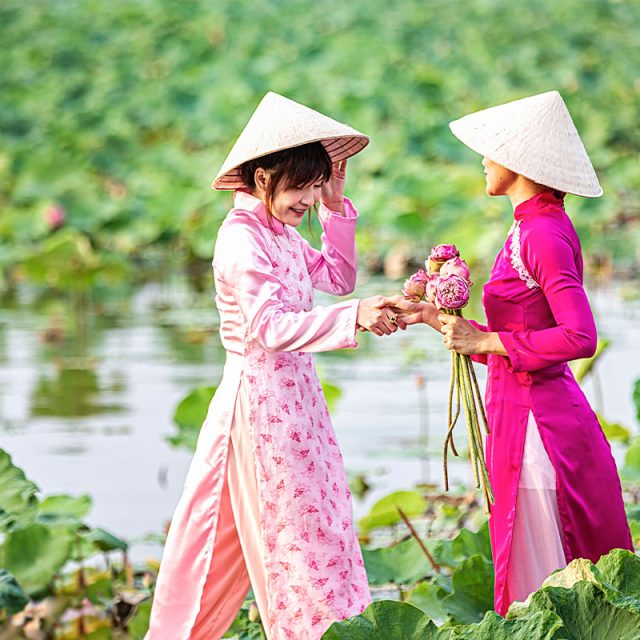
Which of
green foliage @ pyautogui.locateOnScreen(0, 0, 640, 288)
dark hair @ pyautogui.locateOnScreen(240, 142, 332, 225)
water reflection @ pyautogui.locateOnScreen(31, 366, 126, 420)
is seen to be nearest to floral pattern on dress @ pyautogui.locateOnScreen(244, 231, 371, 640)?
dark hair @ pyautogui.locateOnScreen(240, 142, 332, 225)

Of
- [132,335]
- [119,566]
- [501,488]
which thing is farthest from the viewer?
[132,335]

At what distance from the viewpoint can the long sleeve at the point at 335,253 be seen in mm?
2854

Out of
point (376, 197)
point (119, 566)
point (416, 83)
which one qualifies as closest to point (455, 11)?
point (416, 83)

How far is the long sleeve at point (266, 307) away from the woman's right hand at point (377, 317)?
13 millimetres

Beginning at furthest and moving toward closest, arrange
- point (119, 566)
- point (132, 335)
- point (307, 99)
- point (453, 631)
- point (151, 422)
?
point (307, 99) → point (132, 335) → point (151, 422) → point (119, 566) → point (453, 631)

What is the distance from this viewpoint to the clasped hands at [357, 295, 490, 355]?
2.53m

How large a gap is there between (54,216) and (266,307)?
6.69m

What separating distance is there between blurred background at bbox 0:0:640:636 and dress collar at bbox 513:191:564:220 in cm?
136

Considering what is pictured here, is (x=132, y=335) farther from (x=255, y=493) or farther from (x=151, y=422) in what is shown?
(x=255, y=493)

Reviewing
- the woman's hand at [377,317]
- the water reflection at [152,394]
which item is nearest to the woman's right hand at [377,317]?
the woman's hand at [377,317]

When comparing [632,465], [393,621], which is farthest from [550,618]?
[632,465]

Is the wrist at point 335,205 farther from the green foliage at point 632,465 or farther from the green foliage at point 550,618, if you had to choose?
the green foliage at point 632,465

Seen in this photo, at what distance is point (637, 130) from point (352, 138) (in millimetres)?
9736

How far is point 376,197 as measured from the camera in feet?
29.0
